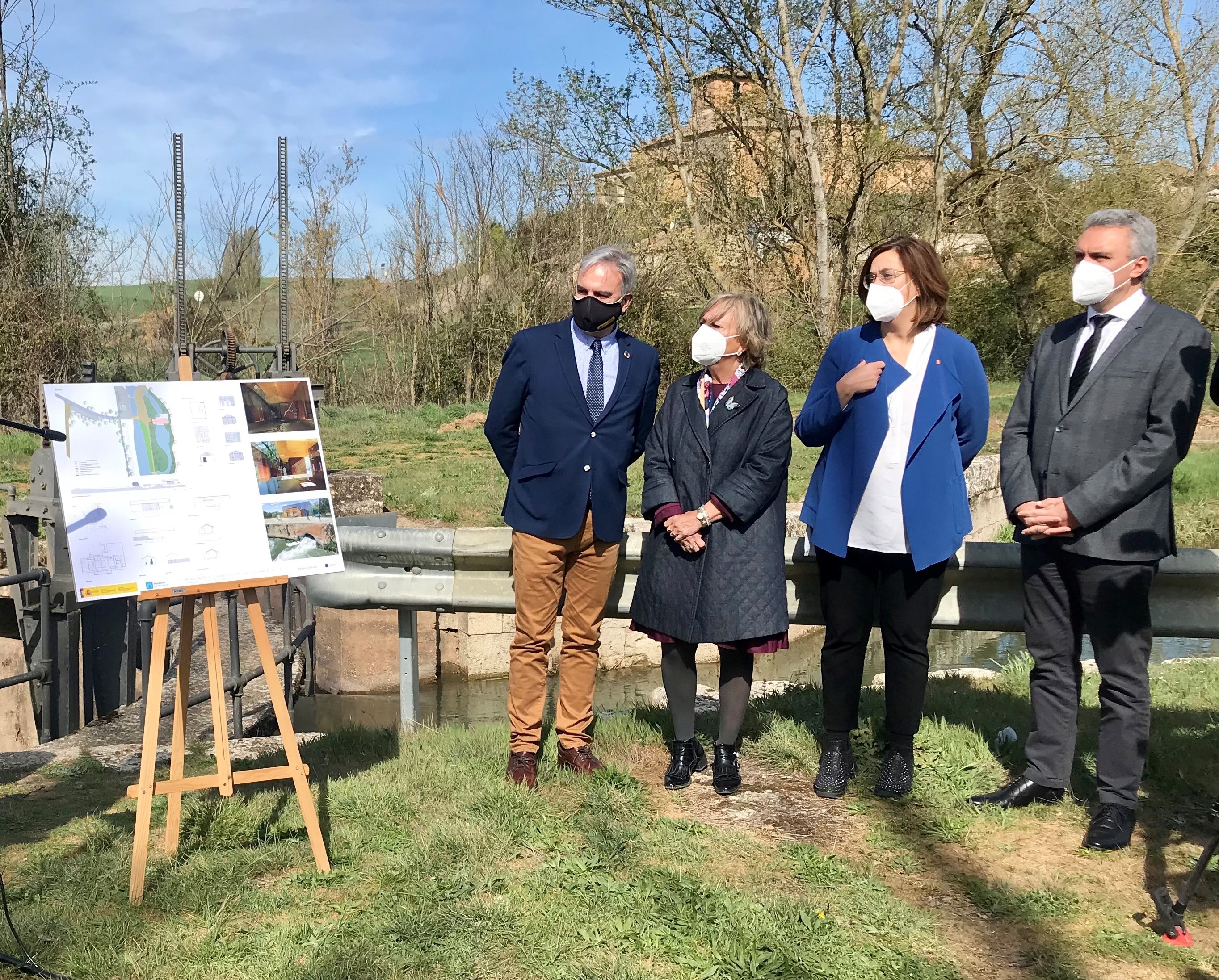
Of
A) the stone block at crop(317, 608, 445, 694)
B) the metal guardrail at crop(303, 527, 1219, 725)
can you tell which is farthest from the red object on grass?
the stone block at crop(317, 608, 445, 694)

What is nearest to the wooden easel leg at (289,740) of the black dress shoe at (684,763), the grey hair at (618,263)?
the black dress shoe at (684,763)

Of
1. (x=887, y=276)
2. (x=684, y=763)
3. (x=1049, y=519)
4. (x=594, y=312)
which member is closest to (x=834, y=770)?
(x=684, y=763)

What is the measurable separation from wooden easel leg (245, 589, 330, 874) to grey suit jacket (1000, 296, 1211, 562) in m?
2.47

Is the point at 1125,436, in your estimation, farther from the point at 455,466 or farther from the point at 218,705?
the point at 455,466

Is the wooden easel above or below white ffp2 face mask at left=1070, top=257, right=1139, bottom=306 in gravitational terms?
below

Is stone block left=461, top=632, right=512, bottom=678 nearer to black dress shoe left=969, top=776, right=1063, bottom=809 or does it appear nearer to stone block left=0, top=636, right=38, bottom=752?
stone block left=0, top=636, right=38, bottom=752

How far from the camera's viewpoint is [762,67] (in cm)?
2181

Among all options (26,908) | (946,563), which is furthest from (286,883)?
(946,563)

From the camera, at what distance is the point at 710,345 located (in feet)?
12.2

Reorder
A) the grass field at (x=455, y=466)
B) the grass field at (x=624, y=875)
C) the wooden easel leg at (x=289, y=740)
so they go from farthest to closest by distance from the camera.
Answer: the grass field at (x=455, y=466), the wooden easel leg at (x=289, y=740), the grass field at (x=624, y=875)

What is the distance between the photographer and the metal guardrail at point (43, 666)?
17.8 feet

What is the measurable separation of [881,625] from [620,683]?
721 centimetres

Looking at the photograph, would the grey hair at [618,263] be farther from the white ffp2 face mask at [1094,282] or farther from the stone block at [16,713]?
the stone block at [16,713]

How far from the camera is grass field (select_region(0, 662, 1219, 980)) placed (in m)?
2.69
